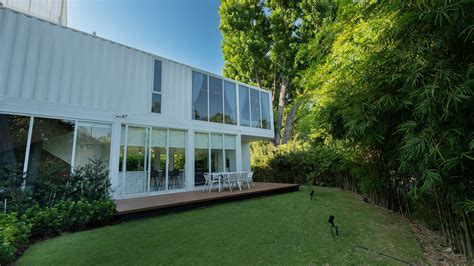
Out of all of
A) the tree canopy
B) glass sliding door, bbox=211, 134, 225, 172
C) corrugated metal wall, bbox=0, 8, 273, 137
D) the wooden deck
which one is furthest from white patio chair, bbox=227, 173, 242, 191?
the tree canopy

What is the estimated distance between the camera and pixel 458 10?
187cm

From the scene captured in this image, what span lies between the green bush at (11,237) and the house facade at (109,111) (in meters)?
1.82

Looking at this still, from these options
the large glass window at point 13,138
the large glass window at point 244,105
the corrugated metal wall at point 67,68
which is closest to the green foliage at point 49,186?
the large glass window at point 13,138

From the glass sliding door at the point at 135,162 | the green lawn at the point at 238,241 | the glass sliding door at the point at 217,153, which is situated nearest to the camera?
the green lawn at the point at 238,241

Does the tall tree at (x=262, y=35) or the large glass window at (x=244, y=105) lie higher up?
the tall tree at (x=262, y=35)

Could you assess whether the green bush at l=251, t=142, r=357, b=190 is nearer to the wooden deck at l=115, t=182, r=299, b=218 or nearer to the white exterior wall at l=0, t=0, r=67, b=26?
the wooden deck at l=115, t=182, r=299, b=218

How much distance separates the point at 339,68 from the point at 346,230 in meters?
2.84

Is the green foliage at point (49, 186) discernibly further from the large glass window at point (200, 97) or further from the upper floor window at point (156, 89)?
the large glass window at point (200, 97)

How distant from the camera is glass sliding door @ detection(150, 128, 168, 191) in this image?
24.1 feet

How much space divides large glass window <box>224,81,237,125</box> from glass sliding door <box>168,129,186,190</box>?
2.40m

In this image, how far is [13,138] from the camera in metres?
5.17

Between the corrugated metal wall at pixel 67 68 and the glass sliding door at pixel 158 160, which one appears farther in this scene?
the glass sliding door at pixel 158 160

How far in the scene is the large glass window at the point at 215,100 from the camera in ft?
31.0

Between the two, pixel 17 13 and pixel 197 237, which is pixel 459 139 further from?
pixel 17 13
